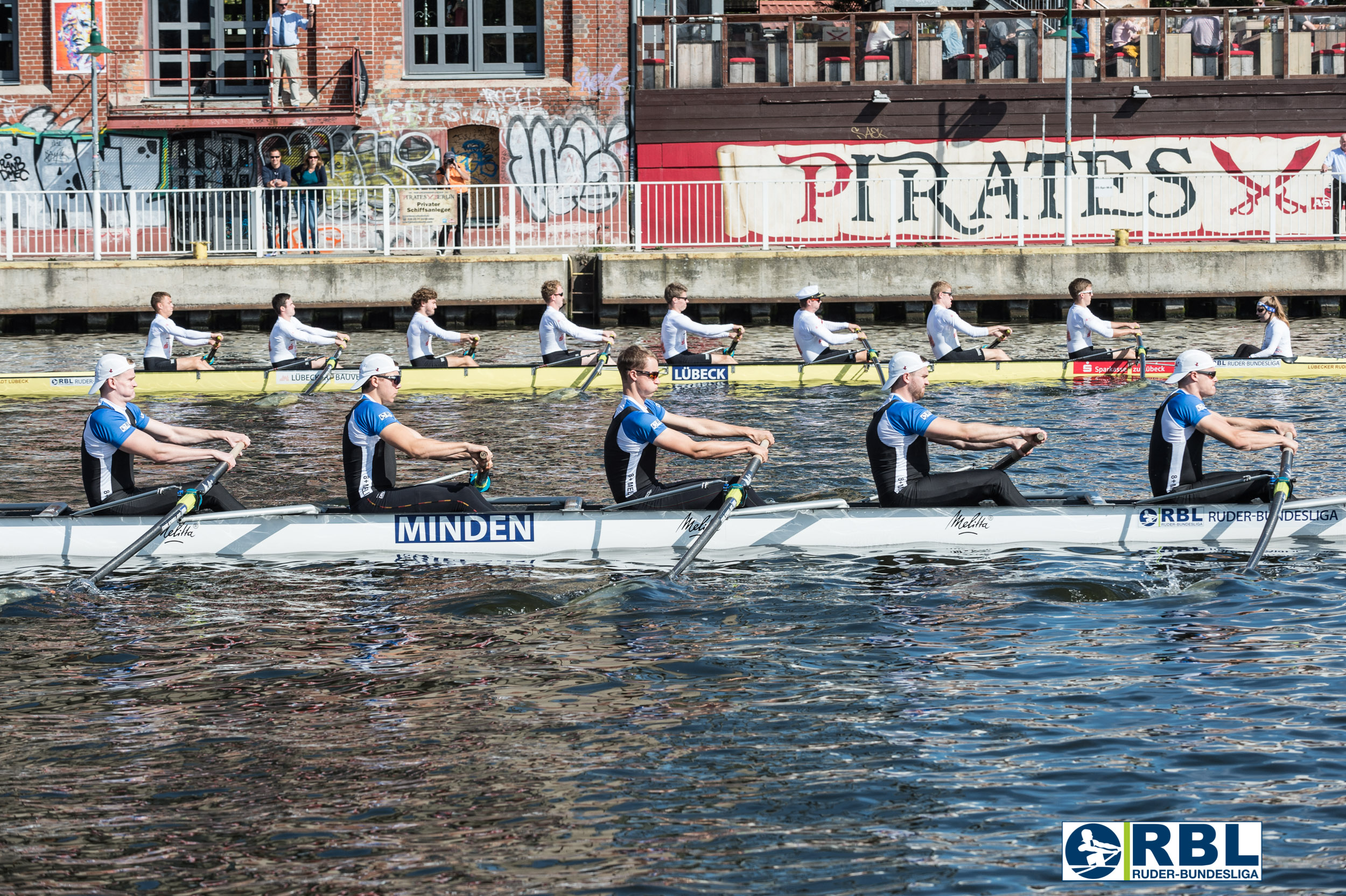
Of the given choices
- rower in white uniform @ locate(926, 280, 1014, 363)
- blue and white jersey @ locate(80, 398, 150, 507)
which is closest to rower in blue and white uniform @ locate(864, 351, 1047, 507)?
blue and white jersey @ locate(80, 398, 150, 507)

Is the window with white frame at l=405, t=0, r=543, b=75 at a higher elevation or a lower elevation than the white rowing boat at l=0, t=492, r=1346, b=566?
higher

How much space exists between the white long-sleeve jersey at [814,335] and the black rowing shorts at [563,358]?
10.4 ft

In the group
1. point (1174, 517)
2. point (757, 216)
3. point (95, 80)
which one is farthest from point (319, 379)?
point (95, 80)

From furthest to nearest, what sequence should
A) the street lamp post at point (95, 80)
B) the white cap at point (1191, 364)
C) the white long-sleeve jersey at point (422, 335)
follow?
1. the street lamp post at point (95, 80)
2. the white long-sleeve jersey at point (422, 335)
3. the white cap at point (1191, 364)

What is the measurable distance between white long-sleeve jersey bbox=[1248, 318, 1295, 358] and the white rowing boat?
978cm

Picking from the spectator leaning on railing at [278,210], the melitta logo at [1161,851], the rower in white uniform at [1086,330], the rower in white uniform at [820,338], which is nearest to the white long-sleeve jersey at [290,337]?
the rower in white uniform at [820,338]

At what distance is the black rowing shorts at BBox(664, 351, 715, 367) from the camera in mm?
23156

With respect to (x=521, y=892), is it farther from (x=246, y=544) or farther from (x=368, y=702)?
(x=246, y=544)

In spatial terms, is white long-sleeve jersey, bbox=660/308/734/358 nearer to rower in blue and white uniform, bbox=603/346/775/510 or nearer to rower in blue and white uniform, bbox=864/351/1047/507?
rower in blue and white uniform, bbox=603/346/775/510

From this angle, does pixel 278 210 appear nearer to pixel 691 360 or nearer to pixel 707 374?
pixel 691 360

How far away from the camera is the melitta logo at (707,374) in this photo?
23141mm

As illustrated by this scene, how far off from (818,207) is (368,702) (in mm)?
24197

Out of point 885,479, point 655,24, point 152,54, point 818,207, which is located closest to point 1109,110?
point 818,207

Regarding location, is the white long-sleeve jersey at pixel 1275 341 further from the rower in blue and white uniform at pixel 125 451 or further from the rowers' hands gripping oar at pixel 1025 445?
the rower in blue and white uniform at pixel 125 451
